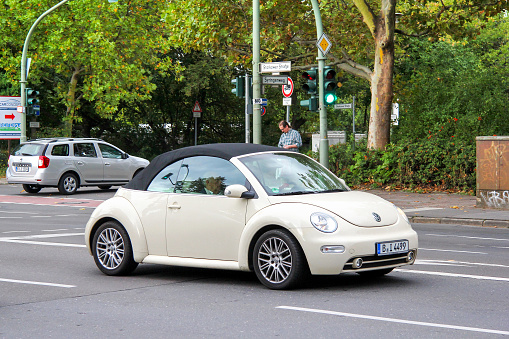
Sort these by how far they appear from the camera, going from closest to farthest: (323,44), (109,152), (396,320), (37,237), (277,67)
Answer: (396,320), (37,237), (323,44), (277,67), (109,152)

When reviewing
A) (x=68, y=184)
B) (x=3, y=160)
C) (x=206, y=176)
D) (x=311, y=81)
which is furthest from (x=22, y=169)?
(x=206, y=176)

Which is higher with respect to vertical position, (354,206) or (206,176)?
(206,176)

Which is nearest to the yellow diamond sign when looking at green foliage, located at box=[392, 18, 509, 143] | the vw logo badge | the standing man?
the standing man

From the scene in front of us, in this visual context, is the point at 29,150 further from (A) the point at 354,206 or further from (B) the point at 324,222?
(B) the point at 324,222

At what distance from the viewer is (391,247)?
25.4ft

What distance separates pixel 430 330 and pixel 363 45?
956 inches

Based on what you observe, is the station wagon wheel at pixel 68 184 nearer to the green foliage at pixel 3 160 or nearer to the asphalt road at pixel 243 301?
the green foliage at pixel 3 160

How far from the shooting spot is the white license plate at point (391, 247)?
25.0 ft

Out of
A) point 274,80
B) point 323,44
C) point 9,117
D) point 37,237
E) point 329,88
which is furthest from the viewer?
point 9,117

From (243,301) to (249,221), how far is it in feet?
3.11

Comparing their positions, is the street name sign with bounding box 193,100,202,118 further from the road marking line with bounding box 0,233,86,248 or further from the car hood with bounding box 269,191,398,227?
the car hood with bounding box 269,191,398,227

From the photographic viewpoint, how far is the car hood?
7645mm

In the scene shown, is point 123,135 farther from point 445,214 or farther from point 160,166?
point 160,166

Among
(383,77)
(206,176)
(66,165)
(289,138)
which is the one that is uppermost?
(383,77)
